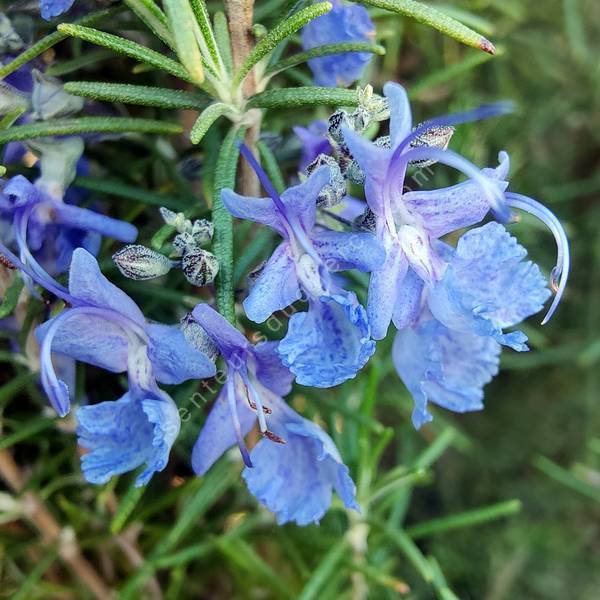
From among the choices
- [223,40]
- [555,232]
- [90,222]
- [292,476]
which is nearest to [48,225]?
[90,222]

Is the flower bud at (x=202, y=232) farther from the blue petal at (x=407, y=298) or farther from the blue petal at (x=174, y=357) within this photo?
the blue petal at (x=407, y=298)

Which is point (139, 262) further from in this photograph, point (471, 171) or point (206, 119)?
point (471, 171)

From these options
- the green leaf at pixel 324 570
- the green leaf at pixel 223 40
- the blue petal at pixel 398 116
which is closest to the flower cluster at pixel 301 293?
the blue petal at pixel 398 116

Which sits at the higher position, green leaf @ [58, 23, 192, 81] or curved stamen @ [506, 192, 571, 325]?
green leaf @ [58, 23, 192, 81]

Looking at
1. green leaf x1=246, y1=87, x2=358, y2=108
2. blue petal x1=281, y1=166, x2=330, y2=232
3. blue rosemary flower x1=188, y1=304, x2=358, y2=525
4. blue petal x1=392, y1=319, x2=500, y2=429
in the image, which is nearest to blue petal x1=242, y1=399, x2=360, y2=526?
blue rosemary flower x1=188, y1=304, x2=358, y2=525

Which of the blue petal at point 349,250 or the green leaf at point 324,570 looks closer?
the blue petal at point 349,250

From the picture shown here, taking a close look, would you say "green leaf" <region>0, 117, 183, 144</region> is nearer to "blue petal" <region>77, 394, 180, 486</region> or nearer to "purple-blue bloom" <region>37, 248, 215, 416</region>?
"purple-blue bloom" <region>37, 248, 215, 416</region>
